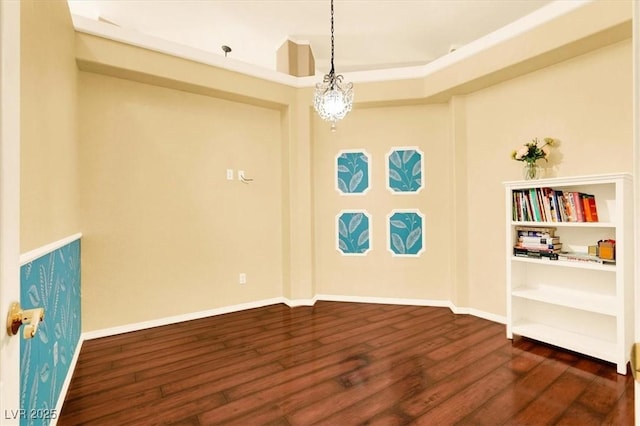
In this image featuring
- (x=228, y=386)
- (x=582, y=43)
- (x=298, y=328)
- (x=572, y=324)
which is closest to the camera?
(x=228, y=386)

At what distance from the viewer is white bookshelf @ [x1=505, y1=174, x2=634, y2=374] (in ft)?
7.30

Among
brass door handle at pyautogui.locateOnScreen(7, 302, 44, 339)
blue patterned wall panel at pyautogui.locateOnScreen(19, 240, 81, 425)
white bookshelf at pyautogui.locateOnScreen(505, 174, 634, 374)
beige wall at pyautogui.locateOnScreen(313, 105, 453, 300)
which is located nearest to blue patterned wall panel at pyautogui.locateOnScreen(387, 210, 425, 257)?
beige wall at pyautogui.locateOnScreen(313, 105, 453, 300)

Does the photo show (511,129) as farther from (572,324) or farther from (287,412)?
(287,412)

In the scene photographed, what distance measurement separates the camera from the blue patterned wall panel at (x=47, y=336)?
1.28 m

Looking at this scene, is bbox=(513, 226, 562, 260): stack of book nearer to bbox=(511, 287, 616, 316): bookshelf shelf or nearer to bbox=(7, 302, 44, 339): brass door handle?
bbox=(511, 287, 616, 316): bookshelf shelf

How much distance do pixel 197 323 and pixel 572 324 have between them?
3.52 m

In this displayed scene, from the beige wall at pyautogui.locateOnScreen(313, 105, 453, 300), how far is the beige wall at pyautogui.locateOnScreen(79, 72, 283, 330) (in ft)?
1.93

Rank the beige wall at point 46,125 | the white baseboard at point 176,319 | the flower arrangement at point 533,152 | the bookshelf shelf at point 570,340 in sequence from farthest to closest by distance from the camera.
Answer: the white baseboard at point 176,319
the flower arrangement at point 533,152
the bookshelf shelf at point 570,340
the beige wall at point 46,125

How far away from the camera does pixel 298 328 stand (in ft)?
10.3

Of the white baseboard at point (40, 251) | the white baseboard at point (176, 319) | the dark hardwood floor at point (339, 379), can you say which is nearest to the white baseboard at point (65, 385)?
the dark hardwood floor at point (339, 379)

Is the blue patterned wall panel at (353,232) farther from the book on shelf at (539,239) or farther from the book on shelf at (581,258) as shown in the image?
the book on shelf at (581,258)

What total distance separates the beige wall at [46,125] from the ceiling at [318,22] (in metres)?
1.26

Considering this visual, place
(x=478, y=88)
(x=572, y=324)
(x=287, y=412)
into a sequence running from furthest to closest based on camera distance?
(x=478, y=88) → (x=572, y=324) → (x=287, y=412)

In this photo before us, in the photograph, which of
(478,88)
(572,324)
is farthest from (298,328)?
(478,88)
